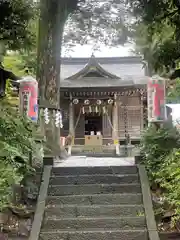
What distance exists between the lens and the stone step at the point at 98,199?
6.34m

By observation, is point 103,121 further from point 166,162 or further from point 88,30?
point 166,162

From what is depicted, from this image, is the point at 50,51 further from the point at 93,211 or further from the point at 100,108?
the point at 100,108

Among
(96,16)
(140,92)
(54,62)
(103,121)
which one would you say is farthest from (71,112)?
(54,62)

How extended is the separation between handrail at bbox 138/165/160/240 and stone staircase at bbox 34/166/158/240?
0.04 m

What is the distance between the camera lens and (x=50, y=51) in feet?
39.9

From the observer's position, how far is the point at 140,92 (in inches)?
836

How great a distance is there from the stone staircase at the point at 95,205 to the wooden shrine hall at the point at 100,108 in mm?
12865

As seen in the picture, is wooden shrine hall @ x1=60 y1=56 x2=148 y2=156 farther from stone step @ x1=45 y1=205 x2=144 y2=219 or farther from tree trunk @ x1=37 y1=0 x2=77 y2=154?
stone step @ x1=45 y1=205 x2=144 y2=219

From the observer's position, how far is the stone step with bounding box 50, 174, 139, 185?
7059 mm

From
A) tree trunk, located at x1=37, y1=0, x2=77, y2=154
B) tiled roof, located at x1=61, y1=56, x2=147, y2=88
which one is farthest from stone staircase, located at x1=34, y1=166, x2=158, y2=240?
tiled roof, located at x1=61, y1=56, x2=147, y2=88

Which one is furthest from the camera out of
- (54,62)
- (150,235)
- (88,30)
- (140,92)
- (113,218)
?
(140,92)

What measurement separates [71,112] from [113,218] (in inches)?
653

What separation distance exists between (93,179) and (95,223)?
1482 mm

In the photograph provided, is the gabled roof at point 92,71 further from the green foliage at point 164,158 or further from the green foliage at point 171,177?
the green foliage at point 171,177
